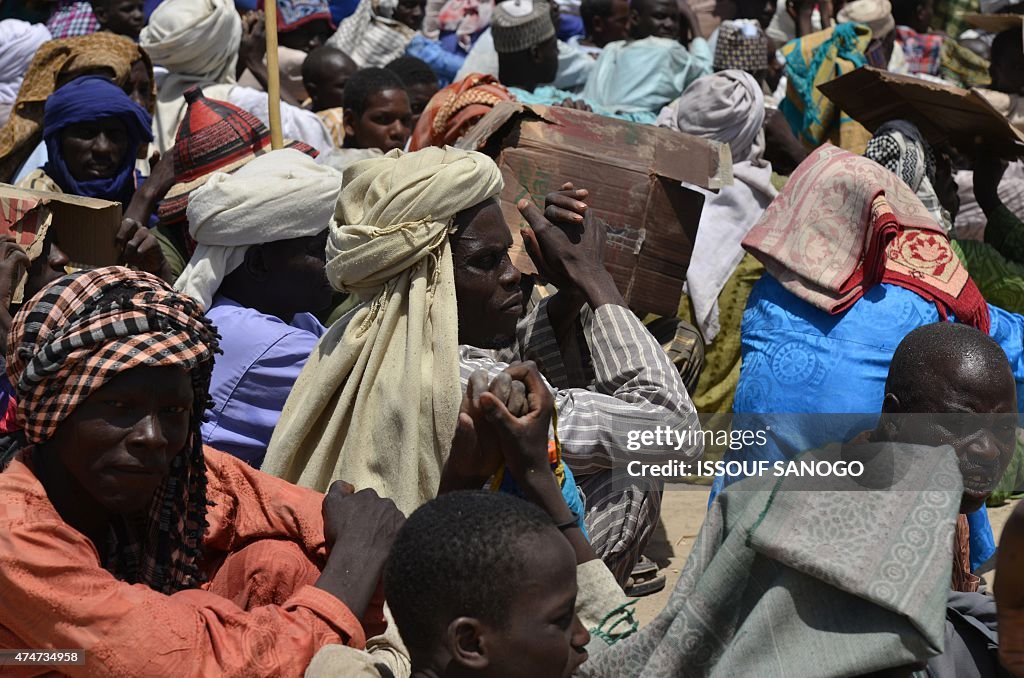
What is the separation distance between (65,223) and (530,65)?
5093 mm

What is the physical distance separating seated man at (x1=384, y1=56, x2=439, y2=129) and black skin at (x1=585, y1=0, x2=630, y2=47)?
2.95m

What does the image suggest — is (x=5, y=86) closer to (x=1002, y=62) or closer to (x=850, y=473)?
(x=1002, y=62)

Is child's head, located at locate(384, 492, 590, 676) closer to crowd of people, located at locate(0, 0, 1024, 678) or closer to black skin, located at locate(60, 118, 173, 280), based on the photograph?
crowd of people, located at locate(0, 0, 1024, 678)

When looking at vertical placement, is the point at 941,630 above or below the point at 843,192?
above

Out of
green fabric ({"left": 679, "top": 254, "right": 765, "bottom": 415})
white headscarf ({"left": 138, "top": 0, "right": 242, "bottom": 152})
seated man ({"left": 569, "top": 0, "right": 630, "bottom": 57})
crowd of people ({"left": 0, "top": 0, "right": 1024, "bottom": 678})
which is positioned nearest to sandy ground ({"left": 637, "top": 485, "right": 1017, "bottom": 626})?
crowd of people ({"left": 0, "top": 0, "right": 1024, "bottom": 678})

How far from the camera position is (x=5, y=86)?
8.85m

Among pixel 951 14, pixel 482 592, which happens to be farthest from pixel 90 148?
pixel 951 14

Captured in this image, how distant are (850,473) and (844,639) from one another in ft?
1.15

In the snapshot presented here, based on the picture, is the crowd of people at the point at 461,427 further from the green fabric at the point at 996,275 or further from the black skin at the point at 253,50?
the black skin at the point at 253,50

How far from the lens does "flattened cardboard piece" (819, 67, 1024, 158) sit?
5.39 metres

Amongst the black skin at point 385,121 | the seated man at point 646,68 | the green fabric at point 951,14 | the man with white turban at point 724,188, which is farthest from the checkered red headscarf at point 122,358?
the green fabric at point 951,14

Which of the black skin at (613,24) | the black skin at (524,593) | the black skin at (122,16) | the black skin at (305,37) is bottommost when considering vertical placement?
the black skin at (613,24)

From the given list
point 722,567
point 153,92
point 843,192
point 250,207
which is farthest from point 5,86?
point 722,567

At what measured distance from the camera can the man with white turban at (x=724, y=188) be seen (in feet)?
23.6
